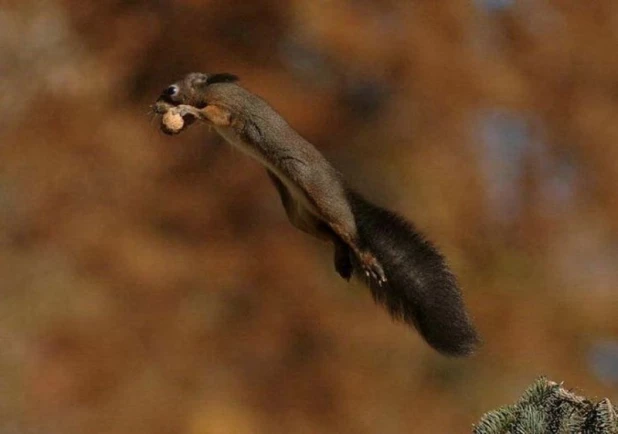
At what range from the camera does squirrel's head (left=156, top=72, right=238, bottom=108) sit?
10.2 feet

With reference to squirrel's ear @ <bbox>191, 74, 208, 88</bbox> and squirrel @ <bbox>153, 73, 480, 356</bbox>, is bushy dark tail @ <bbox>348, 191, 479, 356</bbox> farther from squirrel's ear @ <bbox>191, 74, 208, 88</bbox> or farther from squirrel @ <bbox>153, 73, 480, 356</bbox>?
squirrel's ear @ <bbox>191, 74, 208, 88</bbox>

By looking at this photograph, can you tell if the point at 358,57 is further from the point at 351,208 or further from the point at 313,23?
the point at 351,208

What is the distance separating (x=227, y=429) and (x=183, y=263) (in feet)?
3.15

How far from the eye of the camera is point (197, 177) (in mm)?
5539

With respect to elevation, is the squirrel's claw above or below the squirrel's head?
below

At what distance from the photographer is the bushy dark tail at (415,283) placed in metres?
2.78

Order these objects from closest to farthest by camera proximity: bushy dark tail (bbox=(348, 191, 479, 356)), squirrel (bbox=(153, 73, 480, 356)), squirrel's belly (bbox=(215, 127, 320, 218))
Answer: bushy dark tail (bbox=(348, 191, 479, 356)) → squirrel (bbox=(153, 73, 480, 356)) → squirrel's belly (bbox=(215, 127, 320, 218))

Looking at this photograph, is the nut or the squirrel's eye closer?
the nut

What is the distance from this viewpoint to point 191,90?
3168mm

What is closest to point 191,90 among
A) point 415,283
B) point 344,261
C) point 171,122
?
point 171,122

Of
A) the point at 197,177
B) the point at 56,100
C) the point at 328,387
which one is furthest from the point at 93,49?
the point at 328,387

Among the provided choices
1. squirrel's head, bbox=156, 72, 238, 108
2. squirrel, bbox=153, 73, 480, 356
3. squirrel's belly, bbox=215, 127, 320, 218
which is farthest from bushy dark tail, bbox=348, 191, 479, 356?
squirrel's head, bbox=156, 72, 238, 108

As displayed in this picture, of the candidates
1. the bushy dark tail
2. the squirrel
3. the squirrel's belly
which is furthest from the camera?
the squirrel's belly

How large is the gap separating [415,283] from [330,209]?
0.36 m
